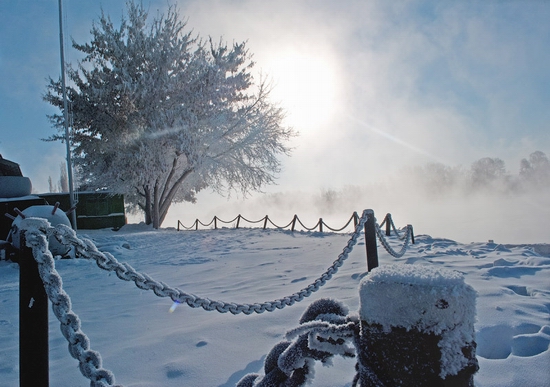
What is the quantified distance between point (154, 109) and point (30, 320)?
54.3 feet

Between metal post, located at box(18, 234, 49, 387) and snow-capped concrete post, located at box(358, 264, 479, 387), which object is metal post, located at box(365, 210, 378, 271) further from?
metal post, located at box(18, 234, 49, 387)

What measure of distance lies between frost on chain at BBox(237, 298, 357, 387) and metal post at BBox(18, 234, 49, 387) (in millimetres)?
1128

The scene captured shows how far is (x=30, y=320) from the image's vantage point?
1.51 metres

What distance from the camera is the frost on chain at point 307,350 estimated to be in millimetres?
1172

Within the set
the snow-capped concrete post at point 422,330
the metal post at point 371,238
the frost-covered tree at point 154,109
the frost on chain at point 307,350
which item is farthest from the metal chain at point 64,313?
the frost-covered tree at point 154,109

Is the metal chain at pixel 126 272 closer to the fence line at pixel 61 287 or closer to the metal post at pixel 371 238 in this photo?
the fence line at pixel 61 287

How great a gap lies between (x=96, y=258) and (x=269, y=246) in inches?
308

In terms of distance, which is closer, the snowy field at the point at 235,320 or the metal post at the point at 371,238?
the snowy field at the point at 235,320

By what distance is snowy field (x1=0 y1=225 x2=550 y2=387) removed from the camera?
7.13 ft

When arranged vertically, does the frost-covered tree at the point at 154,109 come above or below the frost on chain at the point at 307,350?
above

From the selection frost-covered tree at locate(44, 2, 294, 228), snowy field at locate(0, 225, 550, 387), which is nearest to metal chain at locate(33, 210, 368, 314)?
snowy field at locate(0, 225, 550, 387)

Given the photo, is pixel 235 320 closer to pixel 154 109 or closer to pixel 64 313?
pixel 64 313

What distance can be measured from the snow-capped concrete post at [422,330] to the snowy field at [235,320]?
1.30 meters

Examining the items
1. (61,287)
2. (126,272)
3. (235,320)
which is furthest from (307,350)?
(235,320)
